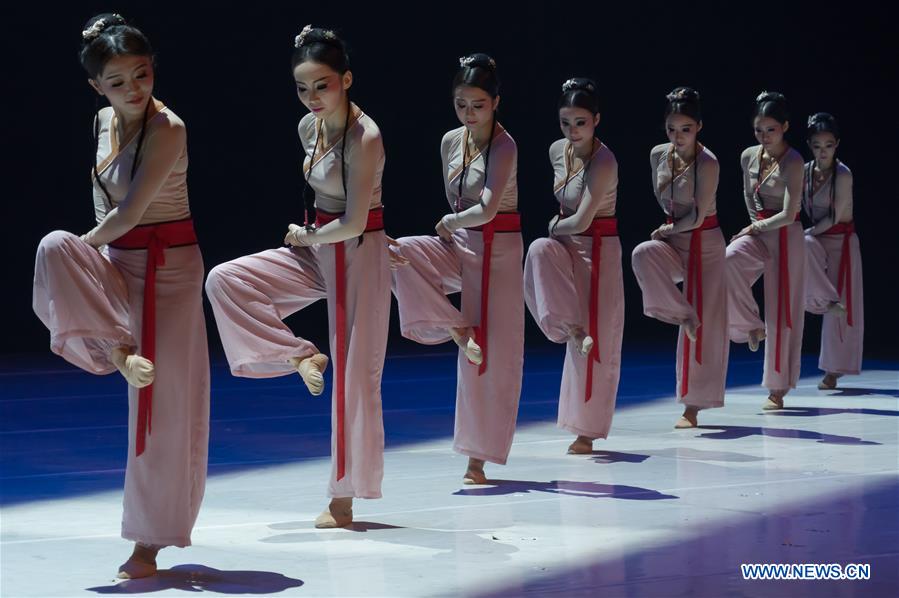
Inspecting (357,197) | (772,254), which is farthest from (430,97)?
(357,197)

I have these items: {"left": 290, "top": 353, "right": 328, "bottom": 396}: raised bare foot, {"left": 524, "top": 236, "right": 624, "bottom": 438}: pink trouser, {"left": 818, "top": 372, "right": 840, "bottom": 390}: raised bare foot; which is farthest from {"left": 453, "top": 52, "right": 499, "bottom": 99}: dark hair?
{"left": 818, "top": 372, "right": 840, "bottom": 390}: raised bare foot

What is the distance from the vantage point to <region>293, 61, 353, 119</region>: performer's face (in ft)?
13.4

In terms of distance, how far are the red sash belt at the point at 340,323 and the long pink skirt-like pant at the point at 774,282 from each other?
3.12 meters

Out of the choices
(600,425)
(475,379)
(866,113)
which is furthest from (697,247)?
(866,113)

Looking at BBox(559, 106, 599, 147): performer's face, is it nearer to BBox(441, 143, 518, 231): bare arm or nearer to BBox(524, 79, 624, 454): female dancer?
BBox(524, 79, 624, 454): female dancer

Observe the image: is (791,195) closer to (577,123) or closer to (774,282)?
(774,282)

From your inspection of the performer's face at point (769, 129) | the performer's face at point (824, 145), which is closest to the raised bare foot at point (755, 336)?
the performer's face at point (769, 129)

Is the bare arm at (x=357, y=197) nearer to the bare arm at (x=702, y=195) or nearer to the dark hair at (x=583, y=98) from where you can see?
the dark hair at (x=583, y=98)

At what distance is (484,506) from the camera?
4.60 meters

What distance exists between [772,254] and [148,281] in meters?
4.48

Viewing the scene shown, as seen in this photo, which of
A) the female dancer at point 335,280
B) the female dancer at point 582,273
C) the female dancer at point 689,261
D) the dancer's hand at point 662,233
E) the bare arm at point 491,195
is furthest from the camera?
the dancer's hand at point 662,233

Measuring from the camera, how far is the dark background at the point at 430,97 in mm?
9375

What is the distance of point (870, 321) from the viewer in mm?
12188

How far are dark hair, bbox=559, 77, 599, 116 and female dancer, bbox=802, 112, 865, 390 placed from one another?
8.60 feet
